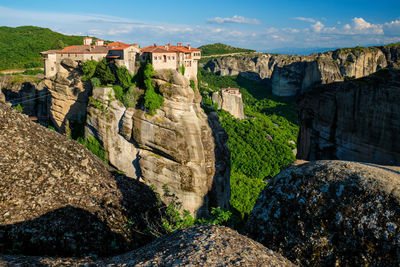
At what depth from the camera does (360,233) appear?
286 inches

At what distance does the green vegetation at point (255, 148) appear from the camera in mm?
36647

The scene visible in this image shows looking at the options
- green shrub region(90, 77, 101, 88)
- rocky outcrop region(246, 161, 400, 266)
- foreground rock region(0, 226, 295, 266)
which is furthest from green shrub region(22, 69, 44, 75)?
rocky outcrop region(246, 161, 400, 266)

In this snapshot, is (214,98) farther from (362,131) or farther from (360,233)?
(360,233)

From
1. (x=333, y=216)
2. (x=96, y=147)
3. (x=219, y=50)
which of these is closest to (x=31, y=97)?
(x=96, y=147)

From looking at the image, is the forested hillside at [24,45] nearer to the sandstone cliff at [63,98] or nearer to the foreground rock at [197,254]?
the sandstone cliff at [63,98]

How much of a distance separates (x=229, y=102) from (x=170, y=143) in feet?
128

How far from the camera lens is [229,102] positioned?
62.2 metres

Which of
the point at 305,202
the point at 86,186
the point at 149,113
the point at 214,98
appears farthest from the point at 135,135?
the point at 214,98

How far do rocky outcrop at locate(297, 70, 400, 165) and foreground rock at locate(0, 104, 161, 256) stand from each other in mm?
10433

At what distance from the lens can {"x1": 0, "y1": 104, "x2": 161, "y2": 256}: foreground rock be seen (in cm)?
862

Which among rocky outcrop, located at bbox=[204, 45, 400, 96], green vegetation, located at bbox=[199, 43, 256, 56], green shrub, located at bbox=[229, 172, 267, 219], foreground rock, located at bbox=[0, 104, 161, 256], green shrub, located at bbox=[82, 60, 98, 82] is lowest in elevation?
green shrub, located at bbox=[229, 172, 267, 219]

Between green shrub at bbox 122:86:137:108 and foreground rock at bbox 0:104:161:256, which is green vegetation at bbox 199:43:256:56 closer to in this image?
green shrub at bbox 122:86:137:108

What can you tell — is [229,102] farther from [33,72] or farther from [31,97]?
[31,97]

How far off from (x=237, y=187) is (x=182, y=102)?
651 inches
